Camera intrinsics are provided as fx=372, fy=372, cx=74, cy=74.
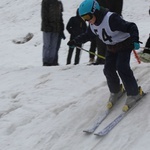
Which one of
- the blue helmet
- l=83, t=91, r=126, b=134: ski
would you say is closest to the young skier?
the blue helmet

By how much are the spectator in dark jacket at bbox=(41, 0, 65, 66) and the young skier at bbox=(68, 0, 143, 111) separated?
374 centimetres

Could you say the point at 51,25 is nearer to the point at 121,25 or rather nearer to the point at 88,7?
the point at 88,7

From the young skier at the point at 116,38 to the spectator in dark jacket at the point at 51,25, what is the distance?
3743 millimetres

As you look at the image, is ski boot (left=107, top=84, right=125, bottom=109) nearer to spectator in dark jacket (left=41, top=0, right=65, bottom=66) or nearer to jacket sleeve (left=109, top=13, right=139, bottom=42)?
jacket sleeve (left=109, top=13, right=139, bottom=42)

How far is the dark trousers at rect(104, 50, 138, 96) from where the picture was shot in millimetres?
5512

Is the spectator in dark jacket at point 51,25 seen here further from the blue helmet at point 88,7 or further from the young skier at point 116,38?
the blue helmet at point 88,7

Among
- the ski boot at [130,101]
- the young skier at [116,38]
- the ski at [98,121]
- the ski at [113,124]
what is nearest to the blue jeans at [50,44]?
the young skier at [116,38]

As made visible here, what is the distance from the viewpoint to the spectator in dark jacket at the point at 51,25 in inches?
369

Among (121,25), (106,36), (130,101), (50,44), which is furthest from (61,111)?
(50,44)

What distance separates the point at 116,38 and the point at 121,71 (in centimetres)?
51

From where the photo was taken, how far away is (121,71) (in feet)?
18.1

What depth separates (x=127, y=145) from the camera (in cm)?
469

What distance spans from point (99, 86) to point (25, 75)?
228 cm

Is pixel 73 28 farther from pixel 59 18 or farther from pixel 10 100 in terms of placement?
pixel 10 100
